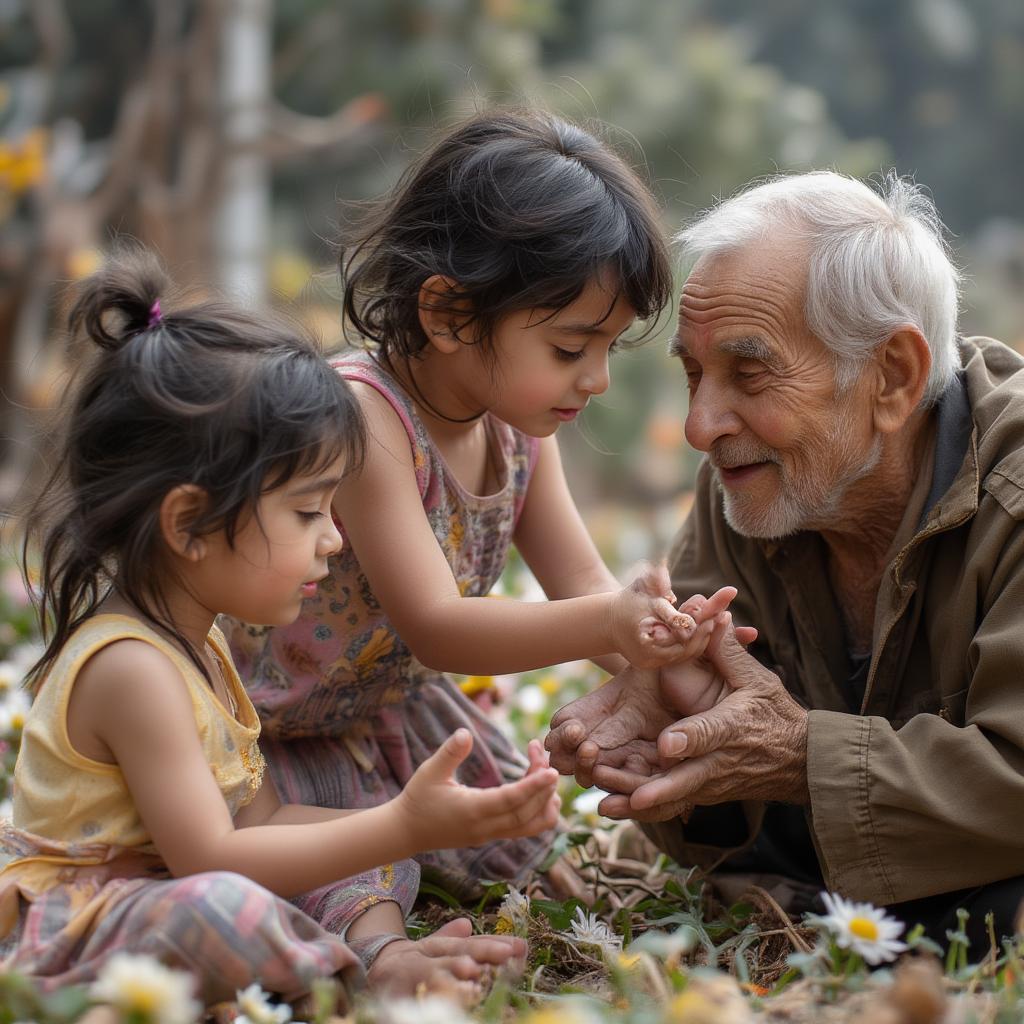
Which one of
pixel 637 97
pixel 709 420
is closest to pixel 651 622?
pixel 709 420

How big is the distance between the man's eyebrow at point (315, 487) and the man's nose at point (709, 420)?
35.9 inches

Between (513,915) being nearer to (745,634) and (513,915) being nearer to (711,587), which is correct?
(745,634)

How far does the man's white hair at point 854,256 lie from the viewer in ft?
9.86

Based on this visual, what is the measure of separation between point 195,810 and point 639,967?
0.81m

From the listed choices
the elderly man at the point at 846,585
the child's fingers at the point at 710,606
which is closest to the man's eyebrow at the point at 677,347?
the elderly man at the point at 846,585

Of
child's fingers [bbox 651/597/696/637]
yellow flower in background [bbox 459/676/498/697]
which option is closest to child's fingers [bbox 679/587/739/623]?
child's fingers [bbox 651/597/696/637]

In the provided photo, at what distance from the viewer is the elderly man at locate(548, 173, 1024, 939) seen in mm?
2703

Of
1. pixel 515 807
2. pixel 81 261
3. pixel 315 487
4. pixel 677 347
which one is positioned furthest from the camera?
pixel 81 261

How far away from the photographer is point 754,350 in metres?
2.99

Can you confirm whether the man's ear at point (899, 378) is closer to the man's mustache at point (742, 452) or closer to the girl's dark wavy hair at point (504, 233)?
the man's mustache at point (742, 452)

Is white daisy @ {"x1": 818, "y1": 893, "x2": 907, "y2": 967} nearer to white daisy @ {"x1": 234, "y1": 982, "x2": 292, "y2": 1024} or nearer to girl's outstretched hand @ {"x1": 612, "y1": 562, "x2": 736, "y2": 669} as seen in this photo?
girl's outstretched hand @ {"x1": 612, "y1": 562, "x2": 736, "y2": 669}

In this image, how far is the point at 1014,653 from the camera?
8.80ft

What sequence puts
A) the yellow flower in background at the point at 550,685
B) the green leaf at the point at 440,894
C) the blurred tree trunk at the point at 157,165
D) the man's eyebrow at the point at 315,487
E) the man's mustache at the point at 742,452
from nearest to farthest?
the man's eyebrow at the point at 315,487 → the man's mustache at the point at 742,452 → the green leaf at the point at 440,894 → the yellow flower in background at the point at 550,685 → the blurred tree trunk at the point at 157,165

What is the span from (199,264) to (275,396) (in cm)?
680
